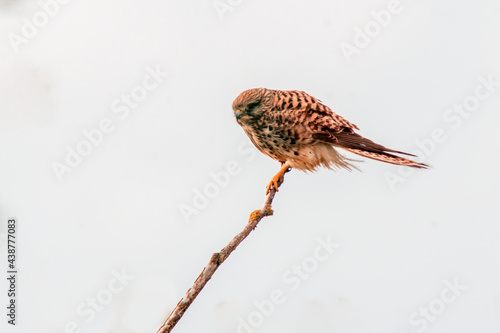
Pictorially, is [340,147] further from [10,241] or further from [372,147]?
[10,241]

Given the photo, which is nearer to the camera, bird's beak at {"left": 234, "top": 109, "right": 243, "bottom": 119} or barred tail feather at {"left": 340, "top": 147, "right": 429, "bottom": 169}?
barred tail feather at {"left": 340, "top": 147, "right": 429, "bottom": 169}

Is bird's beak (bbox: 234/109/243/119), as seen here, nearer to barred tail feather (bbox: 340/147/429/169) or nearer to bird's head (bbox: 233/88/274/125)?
bird's head (bbox: 233/88/274/125)

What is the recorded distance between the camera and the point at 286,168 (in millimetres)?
4574

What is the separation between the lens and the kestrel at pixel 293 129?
14.2 feet

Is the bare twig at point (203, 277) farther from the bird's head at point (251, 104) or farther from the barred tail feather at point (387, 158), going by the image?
the bird's head at point (251, 104)

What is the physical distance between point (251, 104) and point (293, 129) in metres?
0.39

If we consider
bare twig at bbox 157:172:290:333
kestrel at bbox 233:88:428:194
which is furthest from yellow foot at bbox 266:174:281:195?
bare twig at bbox 157:172:290:333

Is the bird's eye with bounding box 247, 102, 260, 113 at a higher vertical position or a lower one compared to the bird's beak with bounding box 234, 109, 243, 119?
higher

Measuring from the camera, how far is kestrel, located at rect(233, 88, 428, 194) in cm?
434

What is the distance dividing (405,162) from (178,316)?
2047 millimetres

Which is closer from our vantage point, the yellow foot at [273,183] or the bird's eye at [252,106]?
the yellow foot at [273,183]

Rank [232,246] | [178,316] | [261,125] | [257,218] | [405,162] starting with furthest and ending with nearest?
[261,125]
[405,162]
[257,218]
[232,246]
[178,316]

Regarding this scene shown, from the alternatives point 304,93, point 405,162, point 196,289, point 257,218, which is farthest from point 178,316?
A: point 304,93

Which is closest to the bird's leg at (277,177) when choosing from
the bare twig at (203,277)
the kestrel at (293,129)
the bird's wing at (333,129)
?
the kestrel at (293,129)
